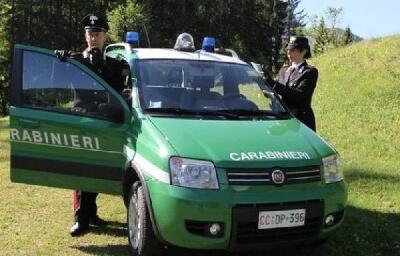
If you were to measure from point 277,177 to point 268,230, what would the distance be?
1.37ft

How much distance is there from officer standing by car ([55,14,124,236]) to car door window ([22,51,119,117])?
0.16 m

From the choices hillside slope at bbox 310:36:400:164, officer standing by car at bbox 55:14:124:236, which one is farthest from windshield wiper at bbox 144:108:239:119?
hillside slope at bbox 310:36:400:164

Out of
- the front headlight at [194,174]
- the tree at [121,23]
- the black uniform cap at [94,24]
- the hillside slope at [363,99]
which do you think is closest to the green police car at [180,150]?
the front headlight at [194,174]

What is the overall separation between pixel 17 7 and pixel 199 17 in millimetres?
17943

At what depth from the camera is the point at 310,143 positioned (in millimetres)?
5008

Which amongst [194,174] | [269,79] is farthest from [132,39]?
[194,174]

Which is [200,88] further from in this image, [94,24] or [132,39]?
[132,39]

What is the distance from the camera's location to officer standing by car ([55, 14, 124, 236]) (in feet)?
19.0

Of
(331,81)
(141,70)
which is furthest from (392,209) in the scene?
(331,81)

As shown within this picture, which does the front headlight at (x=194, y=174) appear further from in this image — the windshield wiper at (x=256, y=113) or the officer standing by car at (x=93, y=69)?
the officer standing by car at (x=93, y=69)

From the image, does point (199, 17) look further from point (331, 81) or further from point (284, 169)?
point (284, 169)

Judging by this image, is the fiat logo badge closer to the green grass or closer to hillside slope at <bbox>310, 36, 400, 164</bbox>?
the green grass

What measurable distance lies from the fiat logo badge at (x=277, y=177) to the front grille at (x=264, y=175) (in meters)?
0.02

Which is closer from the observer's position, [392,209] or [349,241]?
[349,241]
